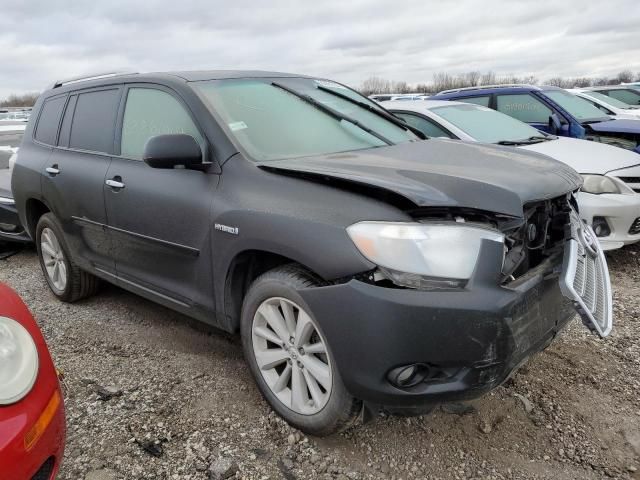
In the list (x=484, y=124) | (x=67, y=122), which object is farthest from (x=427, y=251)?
(x=484, y=124)

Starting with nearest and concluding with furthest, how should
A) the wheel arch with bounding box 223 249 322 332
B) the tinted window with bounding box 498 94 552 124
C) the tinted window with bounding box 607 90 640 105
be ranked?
the wheel arch with bounding box 223 249 322 332 → the tinted window with bounding box 498 94 552 124 → the tinted window with bounding box 607 90 640 105

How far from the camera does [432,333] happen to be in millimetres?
1924

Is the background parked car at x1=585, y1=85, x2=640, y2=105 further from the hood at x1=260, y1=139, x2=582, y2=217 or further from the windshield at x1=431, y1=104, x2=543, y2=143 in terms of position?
the hood at x1=260, y1=139, x2=582, y2=217

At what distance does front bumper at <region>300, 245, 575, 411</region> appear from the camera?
75.4 inches

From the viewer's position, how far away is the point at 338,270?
206 cm

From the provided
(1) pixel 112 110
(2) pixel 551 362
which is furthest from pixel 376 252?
(1) pixel 112 110

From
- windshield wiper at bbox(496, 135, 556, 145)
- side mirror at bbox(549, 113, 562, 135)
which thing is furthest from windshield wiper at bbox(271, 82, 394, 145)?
side mirror at bbox(549, 113, 562, 135)

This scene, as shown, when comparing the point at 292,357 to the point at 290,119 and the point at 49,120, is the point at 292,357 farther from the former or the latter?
the point at 49,120

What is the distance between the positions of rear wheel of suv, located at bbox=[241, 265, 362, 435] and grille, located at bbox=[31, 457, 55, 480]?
101 centimetres

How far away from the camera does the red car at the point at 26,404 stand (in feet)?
5.13

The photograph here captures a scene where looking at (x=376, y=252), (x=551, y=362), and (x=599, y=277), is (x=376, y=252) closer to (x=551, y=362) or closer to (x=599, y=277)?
(x=599, y=277)

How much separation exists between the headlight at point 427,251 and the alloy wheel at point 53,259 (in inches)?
121

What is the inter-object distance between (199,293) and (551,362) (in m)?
2.01

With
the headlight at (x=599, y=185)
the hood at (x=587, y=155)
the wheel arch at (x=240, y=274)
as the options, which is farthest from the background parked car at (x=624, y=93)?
the wheel arch at (x=240, y=274)
